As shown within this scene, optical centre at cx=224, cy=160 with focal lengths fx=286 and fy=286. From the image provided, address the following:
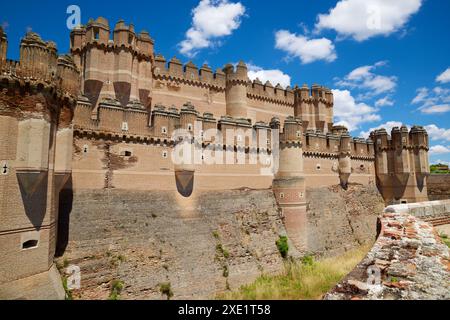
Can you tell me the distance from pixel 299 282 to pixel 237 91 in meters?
17.2

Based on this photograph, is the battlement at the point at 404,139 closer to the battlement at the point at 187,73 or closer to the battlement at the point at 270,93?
the battlement at the point at 270,93

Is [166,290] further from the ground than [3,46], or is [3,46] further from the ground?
[3,46]

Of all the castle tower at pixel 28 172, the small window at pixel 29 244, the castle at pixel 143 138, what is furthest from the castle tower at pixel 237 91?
the small window at pixel 29 244

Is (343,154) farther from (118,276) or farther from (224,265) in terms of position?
(118,276)

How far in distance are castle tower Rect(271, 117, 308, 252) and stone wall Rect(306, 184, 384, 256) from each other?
144cm

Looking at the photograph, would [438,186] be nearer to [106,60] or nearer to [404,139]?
[404,139]

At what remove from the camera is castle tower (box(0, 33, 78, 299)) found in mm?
9867

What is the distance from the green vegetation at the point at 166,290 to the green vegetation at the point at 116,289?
201cm

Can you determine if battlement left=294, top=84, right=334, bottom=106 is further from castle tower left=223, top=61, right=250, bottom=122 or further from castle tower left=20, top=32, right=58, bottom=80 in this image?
castle tower left=20, top=32, right=58, bottom=80

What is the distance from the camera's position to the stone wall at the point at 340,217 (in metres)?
23.4

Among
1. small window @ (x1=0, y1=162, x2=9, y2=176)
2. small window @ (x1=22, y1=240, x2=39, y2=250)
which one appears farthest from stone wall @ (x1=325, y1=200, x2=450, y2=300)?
small window @ (x1=0, y1=162, x2=9, y2=176)

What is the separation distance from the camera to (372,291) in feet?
15.4

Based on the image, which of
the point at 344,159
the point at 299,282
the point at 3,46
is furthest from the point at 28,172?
the point at 344,159

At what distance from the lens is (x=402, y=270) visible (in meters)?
5.44
